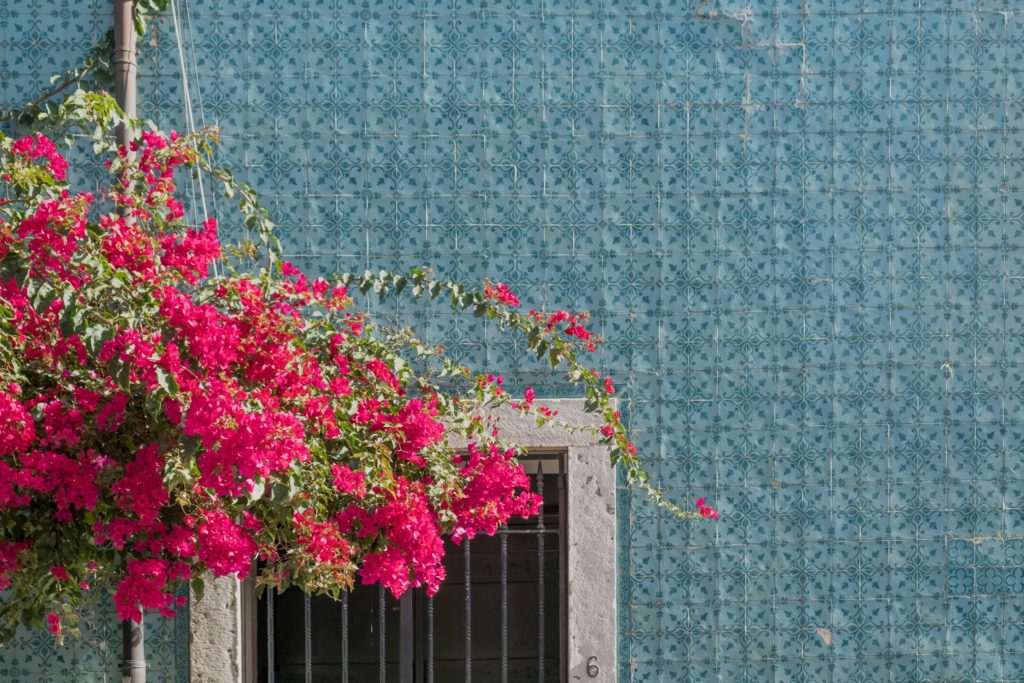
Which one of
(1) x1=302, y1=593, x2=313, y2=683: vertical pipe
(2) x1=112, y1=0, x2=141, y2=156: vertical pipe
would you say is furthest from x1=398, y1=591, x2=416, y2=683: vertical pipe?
(2) x1=112, y1=0, x2=141, y2=156: vertical pipe

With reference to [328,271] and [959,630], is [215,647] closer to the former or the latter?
[328,271]

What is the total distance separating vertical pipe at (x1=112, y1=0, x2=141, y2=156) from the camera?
403cm

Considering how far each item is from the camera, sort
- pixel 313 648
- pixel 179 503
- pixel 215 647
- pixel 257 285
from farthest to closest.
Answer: pixel 313 648
pixel 215 647
pixel 257 285
pixel 179 503

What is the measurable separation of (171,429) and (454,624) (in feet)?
6.47

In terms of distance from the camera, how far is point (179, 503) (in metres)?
2.79

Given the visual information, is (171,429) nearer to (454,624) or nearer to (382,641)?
(382,641)

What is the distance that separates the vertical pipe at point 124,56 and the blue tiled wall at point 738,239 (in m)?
0.10

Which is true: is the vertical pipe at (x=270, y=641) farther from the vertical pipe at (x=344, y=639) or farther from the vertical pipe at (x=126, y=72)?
the vertical pipe at (x=126, y=72)

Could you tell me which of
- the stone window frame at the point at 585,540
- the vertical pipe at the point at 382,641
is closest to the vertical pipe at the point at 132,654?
the stone window frame at the point at 585,540

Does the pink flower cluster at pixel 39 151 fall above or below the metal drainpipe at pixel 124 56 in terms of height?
below

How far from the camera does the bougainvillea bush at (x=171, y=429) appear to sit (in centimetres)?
255

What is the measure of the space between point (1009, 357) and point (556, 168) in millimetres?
1736

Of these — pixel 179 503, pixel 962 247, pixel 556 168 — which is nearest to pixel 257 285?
pixel 179 503

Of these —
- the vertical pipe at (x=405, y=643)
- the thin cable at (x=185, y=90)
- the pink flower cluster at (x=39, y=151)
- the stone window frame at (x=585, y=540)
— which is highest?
the thin cable at (x=185, y=90)
